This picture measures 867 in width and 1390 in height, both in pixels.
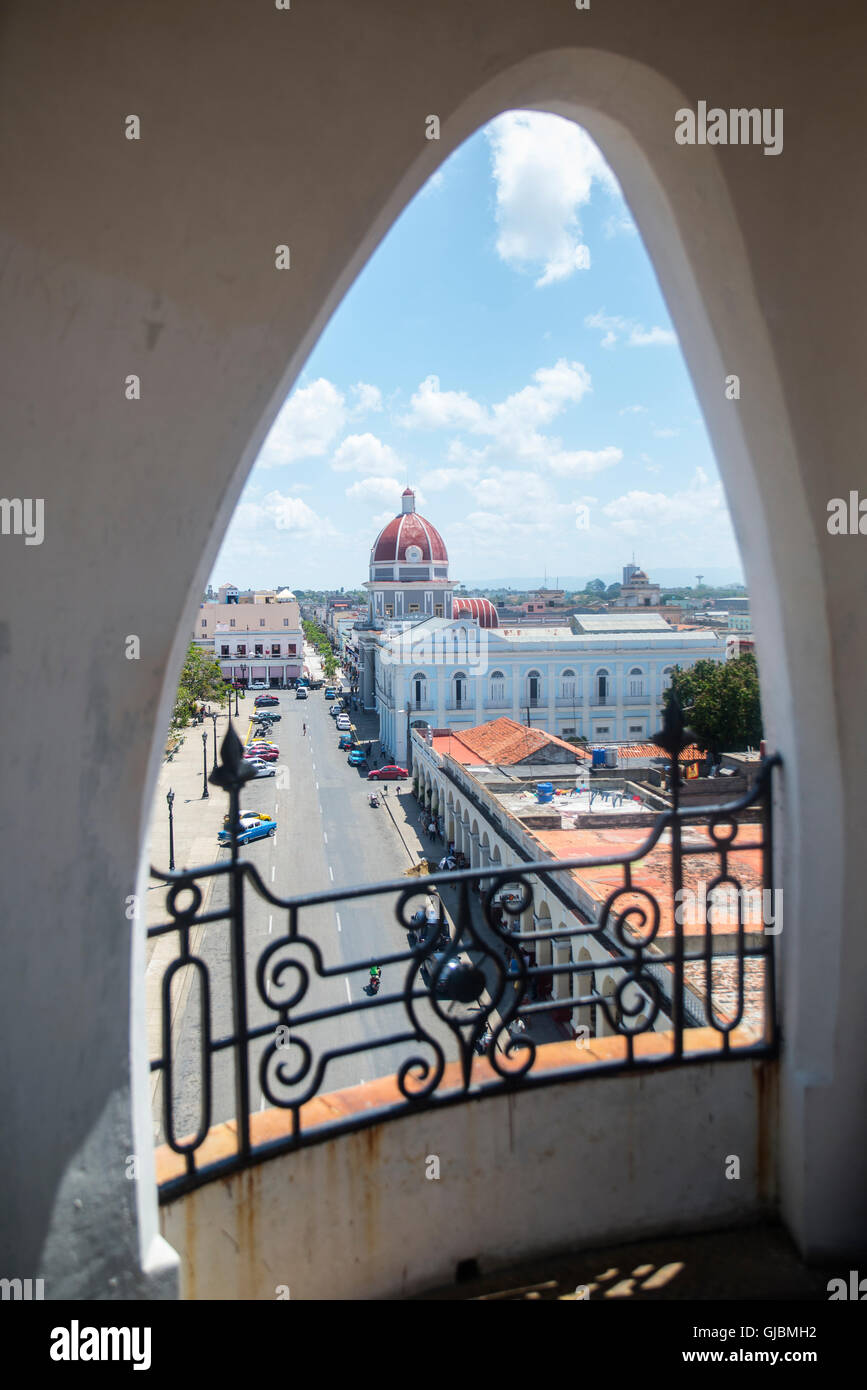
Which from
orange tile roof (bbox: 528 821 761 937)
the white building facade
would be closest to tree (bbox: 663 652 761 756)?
the white building facade

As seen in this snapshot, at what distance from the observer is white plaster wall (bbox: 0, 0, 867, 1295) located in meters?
1.41

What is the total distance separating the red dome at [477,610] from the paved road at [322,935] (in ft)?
48.7

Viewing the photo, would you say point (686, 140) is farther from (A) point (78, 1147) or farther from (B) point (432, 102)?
(A) point (78, 1147)

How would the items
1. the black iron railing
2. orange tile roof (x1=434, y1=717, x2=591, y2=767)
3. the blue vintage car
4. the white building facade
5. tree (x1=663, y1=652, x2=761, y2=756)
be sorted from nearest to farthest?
the black iron railing, orange tile roof (x1=434, y1=717, x2=591, y2=767), the blue vintage car, tree (x1=663, y1=652, x2=761, y2=756), the white building facade

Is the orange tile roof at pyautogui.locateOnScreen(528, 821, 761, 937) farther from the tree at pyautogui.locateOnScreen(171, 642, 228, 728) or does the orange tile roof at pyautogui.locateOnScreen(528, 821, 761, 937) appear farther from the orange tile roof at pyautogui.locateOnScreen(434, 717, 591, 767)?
the tree at pyautogui.locateOnScreen(171, 642, 228, 728)

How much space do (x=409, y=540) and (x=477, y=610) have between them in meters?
5.77

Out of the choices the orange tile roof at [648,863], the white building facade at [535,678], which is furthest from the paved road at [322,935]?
the white building facade at [535,678]

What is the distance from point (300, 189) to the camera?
1.57 meters

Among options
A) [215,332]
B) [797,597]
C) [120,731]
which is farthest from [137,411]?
[797,597]

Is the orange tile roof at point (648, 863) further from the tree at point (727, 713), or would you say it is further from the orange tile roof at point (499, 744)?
the tree at point (727, 713)

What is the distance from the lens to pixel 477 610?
53.7m

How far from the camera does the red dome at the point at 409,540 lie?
172 ft

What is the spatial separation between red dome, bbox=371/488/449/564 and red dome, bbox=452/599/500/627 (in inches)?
107

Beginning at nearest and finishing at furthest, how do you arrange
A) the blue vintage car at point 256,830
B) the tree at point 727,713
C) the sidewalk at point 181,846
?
1. the sidewalk at point 181,846
2. the blue vintage car at point 256,830
3. the tree at point 727,713
